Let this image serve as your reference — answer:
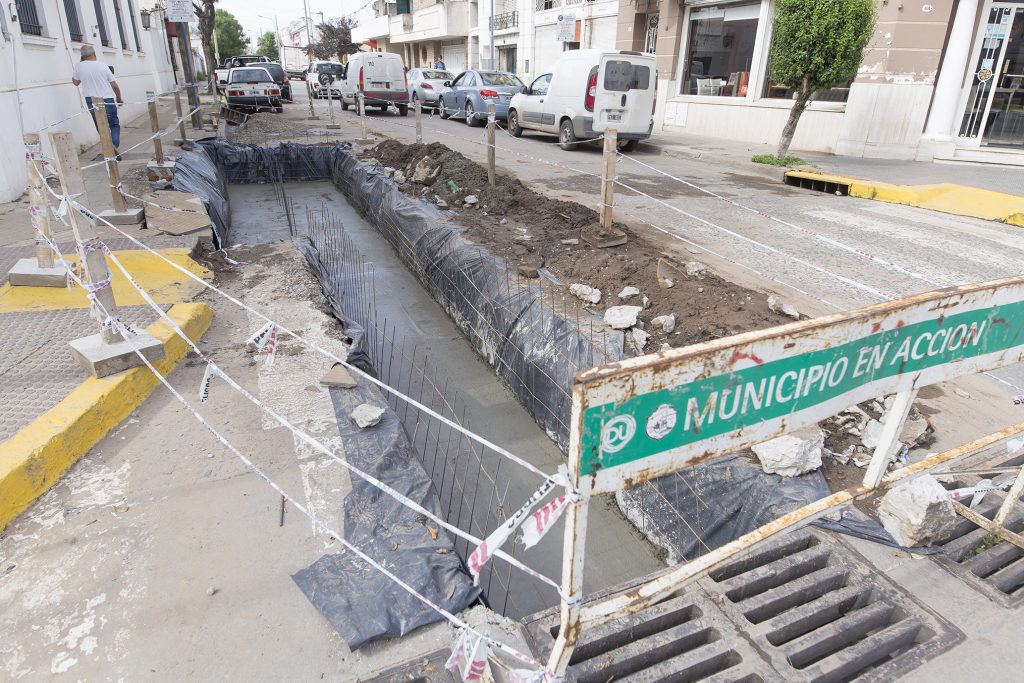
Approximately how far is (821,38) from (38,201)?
1185 cm

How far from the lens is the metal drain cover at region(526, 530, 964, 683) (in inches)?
85.7

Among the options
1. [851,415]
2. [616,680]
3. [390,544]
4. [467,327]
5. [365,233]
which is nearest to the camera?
[616,680]

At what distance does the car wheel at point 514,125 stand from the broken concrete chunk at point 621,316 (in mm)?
12601

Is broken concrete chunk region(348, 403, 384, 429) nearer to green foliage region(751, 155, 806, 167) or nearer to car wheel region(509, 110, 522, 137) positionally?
green foliage region(751, 155, 806, 167)

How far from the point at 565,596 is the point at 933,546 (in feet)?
6.82

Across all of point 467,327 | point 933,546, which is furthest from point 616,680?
point 467,327

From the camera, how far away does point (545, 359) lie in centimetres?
473

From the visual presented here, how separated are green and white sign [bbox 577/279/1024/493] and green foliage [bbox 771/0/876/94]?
10.8 meters

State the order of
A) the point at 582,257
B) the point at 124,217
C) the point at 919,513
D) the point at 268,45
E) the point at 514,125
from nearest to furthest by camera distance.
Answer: the point at 919,513 < the point at 582,257 < the point at 124,217 < the point at 514,125 < the point at 268,45

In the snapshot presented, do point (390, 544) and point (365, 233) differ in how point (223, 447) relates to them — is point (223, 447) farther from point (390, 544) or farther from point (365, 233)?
point (365, 233)

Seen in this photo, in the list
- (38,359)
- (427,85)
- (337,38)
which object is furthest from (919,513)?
(337,38)

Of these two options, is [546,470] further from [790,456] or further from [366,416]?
[790,456]

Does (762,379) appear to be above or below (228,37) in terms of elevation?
below

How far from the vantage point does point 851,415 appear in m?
3.62
